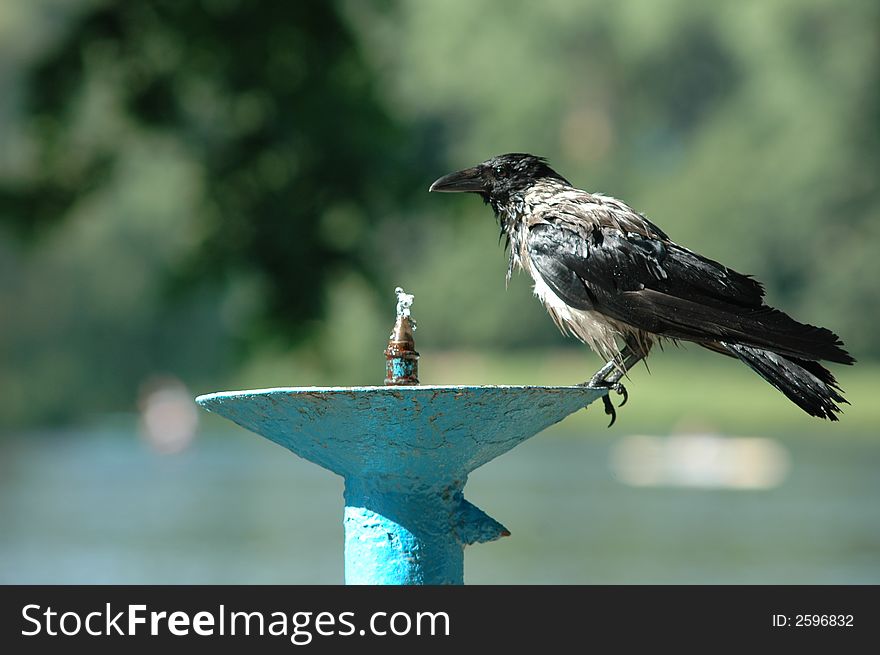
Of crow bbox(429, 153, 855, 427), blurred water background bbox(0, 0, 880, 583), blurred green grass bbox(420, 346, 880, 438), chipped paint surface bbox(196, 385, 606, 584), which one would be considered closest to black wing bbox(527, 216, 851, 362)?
crow bbox(429, 153, 855, 427)

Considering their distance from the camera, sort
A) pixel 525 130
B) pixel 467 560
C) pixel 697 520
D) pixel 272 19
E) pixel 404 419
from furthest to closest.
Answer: pixel 525 130, pixel 697 520, pixel 467 560, pixel 272 19, pixel 404 419

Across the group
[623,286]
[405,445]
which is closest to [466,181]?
[623,286]

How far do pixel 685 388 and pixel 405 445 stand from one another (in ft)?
Result: 150

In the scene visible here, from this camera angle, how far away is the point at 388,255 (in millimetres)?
15781

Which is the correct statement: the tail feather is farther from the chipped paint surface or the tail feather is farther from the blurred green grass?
the blurred green grass

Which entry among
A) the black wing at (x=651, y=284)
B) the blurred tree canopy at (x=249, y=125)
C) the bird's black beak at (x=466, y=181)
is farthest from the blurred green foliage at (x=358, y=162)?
the black wing at (x=651, y=284)

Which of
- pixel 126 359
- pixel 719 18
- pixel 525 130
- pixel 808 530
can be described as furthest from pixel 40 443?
pixel 719 18

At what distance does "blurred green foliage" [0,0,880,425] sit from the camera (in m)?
12.1

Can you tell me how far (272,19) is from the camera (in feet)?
39.3

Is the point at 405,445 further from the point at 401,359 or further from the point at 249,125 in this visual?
the point at 249,125

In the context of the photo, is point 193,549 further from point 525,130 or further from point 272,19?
point 525,130

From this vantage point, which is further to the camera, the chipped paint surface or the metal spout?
the metal spout

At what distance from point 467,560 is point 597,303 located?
59.0 feet

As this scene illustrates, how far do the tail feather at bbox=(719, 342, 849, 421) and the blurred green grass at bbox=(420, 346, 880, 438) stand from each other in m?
41.7
